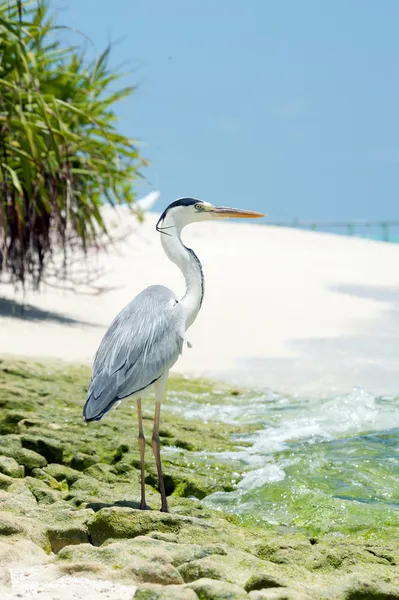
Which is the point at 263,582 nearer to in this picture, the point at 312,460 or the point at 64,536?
the point at 64,536

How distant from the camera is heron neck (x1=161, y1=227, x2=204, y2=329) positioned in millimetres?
4055

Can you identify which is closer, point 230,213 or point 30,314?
point 230,213

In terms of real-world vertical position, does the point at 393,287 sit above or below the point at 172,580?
above

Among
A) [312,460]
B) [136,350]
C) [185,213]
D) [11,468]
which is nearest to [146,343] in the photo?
[136,350]

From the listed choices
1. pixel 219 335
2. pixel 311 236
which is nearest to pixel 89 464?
pixel 219 335

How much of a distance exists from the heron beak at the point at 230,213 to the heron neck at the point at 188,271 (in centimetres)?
24

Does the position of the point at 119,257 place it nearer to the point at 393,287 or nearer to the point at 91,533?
the point at 393,287

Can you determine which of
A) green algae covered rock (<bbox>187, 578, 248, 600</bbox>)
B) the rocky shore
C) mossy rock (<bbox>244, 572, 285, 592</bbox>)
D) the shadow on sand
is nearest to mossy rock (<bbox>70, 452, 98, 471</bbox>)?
the rocky shore

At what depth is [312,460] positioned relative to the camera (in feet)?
18.6

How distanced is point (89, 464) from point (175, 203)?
1.56 meters

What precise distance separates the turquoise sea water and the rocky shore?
17cm

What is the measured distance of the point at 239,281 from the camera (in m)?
16.5

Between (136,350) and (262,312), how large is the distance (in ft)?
32.4

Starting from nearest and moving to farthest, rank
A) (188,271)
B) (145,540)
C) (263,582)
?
(263,582)
(145,540)
(188,271)
